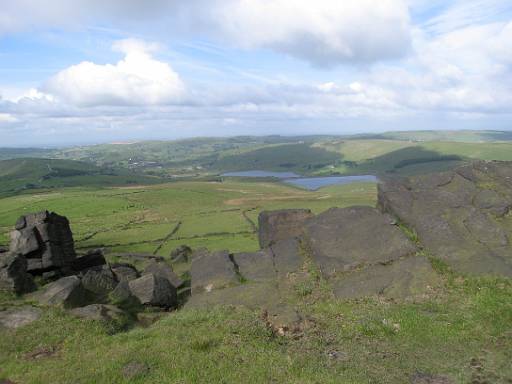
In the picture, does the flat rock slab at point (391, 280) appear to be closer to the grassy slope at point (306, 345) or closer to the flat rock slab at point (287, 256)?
the grassy slope at point (306, 345)

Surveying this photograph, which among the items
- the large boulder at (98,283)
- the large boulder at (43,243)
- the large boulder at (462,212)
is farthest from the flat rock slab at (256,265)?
the large boulder at (43,243)

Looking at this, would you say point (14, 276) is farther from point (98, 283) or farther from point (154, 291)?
point (154, 291)

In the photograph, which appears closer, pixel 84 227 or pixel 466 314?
pixel 466 314

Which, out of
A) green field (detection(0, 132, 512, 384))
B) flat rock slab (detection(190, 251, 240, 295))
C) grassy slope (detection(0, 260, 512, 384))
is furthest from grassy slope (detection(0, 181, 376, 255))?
A: grassy slope (detection(0, 260, 512, 384))

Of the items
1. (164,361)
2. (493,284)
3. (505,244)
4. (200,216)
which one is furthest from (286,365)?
(200,216)

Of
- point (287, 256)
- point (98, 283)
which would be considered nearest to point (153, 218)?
point (98, 283)

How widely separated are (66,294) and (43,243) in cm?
1454

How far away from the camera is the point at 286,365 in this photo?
16391 mm

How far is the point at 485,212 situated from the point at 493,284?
29.0 feet

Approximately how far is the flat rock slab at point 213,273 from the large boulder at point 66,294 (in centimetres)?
762

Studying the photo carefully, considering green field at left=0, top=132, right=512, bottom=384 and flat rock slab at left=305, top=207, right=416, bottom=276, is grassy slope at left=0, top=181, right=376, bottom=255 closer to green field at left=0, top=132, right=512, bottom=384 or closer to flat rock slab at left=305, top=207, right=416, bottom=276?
flat rock slab at left=305, top=207, right=416, bottom=276

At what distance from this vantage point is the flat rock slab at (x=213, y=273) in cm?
2845

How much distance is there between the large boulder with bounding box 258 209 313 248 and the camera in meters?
34.9

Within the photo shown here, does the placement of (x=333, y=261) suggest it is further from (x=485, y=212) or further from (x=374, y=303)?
(x=485, y=212)
